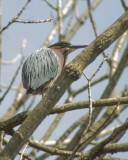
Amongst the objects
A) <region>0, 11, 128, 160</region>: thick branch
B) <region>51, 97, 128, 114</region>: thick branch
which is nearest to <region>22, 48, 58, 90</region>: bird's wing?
<region>51, 97, 128, 114</region>: thick branch

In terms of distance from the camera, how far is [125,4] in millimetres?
4551

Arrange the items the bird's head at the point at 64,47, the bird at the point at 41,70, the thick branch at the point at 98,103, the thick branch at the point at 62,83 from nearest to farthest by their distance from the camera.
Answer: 1. the thick branch at the point at 62,83
2. the thick branch at the point at 98,103
3. the bird at the point at 41,70
4. the bird's head at the point at 64,47

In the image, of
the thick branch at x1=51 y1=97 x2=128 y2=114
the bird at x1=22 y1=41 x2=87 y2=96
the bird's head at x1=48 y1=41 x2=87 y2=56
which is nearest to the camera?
the thick branch at x1=51 y1=97 x2=128 y2=114

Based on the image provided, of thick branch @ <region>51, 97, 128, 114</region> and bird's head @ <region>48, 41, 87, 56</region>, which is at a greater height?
bird's head @ <region>48, 41, 87, 56</region>

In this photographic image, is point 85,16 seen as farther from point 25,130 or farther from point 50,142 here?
point 25,130

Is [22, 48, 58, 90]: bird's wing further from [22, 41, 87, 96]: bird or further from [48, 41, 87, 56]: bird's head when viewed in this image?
[48, 41, 87, 56]: bird's head

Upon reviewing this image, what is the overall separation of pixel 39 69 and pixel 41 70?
0.08 ft

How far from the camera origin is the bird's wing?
4.71m

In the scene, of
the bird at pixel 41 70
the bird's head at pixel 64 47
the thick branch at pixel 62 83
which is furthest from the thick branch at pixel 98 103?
the bird's head at pixel 64 47

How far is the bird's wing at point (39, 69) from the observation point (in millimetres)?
4715

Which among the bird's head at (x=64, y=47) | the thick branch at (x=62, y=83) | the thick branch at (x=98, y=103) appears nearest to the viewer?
the thick branch at (x=62, y=83)

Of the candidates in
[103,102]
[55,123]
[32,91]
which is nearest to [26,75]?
[32,91]

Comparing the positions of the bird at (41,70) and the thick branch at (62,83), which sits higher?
the bird at (41,70)

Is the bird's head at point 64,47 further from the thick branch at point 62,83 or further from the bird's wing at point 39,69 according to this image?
the thick branch at point 62,83
